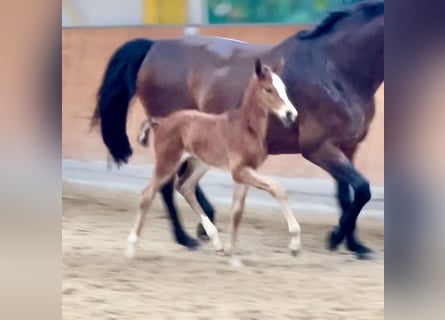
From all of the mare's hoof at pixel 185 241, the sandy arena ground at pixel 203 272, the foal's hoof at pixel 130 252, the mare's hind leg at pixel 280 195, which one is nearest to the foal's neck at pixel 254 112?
the mare's hind leg at pixel 280 195

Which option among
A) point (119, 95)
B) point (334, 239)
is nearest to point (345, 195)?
point (334, 239)

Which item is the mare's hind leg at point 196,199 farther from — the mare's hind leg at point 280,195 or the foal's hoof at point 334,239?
the foal's hoof at point 334,239

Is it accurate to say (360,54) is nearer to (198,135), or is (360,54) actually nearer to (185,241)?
(198,135)

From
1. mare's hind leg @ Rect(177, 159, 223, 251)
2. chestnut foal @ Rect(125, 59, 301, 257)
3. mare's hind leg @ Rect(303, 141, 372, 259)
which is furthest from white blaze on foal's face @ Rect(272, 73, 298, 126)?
mare's hind leg @ Rect(177, 159, 223, 251)

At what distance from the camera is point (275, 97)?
66.7 inches

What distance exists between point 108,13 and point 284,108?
533mm

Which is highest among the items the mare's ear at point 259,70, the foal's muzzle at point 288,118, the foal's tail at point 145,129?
the mare's ear at point 259,70

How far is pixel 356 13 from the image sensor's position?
66.5 inches

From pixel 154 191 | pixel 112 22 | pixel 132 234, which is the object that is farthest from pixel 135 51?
pixel 132 234

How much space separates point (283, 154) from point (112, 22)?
571 mm

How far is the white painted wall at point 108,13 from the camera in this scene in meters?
1.76

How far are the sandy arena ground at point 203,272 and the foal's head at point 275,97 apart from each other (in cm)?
25

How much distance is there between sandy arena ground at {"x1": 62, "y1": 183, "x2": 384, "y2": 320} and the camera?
1688mm

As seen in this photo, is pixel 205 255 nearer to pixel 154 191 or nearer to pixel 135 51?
pixel 154 191
